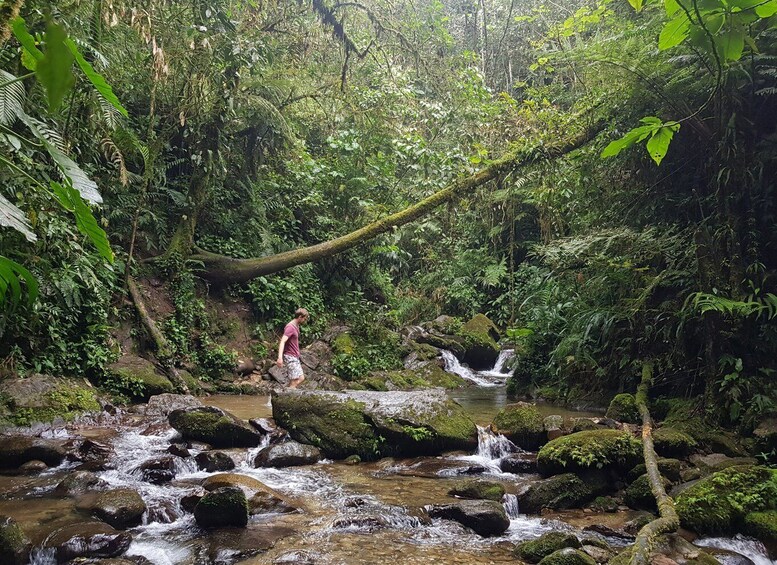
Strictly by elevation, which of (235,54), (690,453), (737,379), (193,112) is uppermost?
(235,54)

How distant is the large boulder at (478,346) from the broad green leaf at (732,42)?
14.4m

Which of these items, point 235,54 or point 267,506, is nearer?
point 267,506

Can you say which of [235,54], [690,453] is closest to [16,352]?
[235,54]

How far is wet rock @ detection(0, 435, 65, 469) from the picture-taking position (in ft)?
20.1

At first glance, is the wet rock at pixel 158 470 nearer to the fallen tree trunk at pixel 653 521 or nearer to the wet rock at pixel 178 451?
the wet rock at pixel 178 451

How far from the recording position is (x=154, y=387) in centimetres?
967

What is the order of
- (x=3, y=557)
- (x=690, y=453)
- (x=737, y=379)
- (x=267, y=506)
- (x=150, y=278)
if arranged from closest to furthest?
(x=3, y=557) < (x=267, y=506) < (x=690, y=453) < (x=737, y=379) < (x=150, y=278)

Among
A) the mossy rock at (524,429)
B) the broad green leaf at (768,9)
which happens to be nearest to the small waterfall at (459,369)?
the mossy rock at (524,429)

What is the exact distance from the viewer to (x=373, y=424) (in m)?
7.77

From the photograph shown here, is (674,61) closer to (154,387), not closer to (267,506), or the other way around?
(267,506)

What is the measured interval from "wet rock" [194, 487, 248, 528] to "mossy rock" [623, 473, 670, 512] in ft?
13.4

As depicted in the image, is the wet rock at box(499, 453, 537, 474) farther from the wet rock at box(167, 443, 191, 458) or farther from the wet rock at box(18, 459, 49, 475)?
the wet rock at box(18, 459, 49, 475)

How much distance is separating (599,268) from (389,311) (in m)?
8.08

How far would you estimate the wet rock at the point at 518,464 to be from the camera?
280 inches
